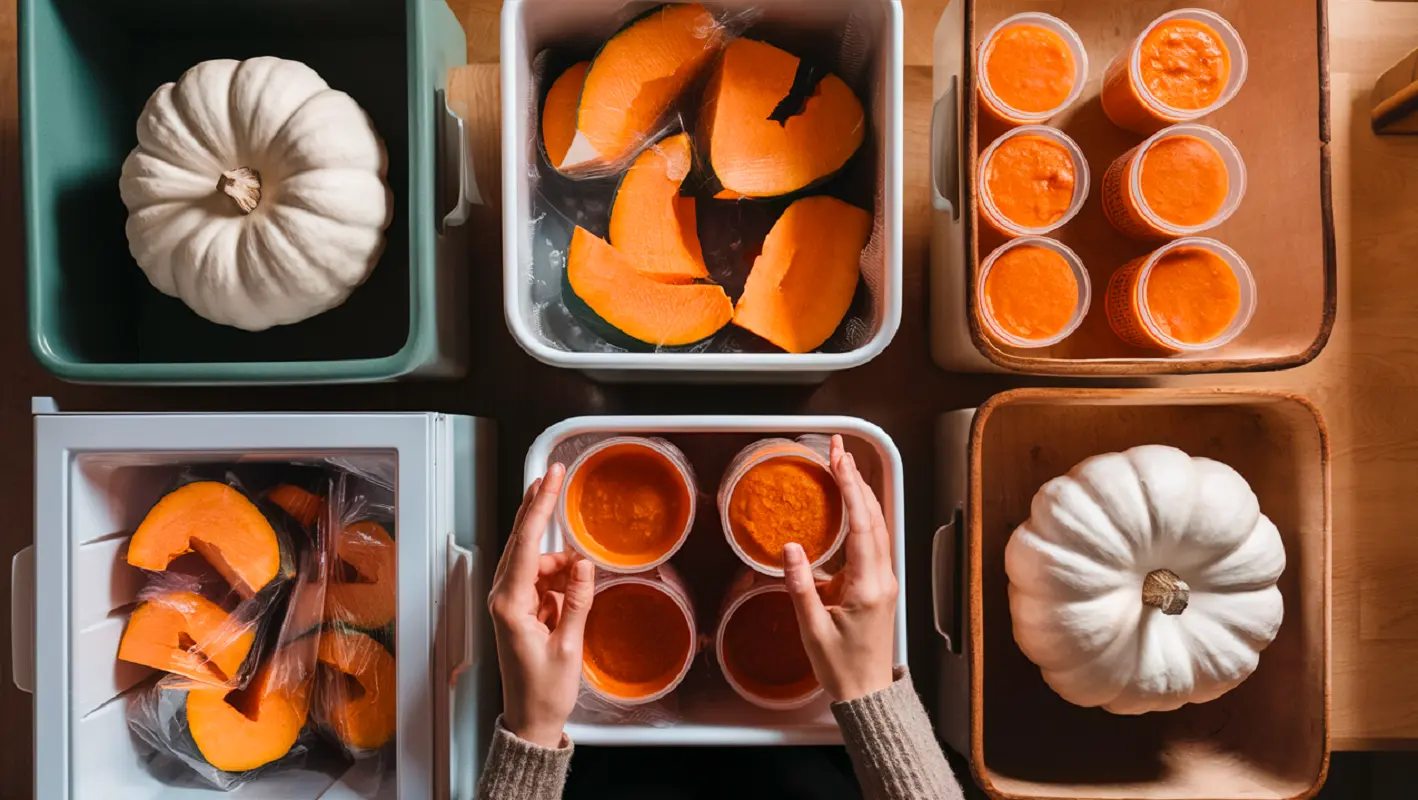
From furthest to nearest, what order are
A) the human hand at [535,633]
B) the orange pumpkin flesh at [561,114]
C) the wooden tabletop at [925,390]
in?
the wooden tabletop at [925,390] < the orange pumpkin flesh at [561,114] < the human hand at [535,633]

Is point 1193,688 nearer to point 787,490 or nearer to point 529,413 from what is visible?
point 787,490

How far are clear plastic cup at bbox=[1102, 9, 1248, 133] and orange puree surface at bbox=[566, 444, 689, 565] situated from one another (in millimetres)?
605

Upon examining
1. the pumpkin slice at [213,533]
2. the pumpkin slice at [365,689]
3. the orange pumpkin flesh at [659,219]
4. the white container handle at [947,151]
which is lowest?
the pumpkin slice at [365,689]

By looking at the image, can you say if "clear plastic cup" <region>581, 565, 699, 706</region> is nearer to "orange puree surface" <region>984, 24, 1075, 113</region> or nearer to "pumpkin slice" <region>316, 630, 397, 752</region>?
"pumpkin slice" <region>316, 630, 397, 752</region>

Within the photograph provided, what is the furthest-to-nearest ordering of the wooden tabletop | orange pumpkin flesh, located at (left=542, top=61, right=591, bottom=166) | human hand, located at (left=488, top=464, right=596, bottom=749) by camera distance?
1. the wooden tabletop
2. orange pumpkin flesh, located at (left=542, top=61, right=591, bottom=166)
3. human hand, located at (left=488, top=464, right=596, bottom=749)

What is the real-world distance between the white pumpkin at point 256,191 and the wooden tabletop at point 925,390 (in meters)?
0.17

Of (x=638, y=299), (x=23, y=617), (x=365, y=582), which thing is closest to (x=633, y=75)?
(x=638, y=299)

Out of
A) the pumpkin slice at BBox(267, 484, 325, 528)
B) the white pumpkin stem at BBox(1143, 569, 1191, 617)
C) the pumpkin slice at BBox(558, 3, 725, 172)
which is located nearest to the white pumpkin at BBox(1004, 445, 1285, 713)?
the white pumpkin stem at BBox(1143, 569, 1191, 617)

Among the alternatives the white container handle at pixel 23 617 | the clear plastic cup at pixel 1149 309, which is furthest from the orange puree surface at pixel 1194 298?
the white container handle at pixel 23 617

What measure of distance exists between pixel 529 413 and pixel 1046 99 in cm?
65

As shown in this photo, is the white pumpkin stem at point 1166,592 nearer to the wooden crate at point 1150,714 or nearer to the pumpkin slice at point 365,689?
the wooden crate at point 1150,714

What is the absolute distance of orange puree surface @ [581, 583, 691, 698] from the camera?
79 cm

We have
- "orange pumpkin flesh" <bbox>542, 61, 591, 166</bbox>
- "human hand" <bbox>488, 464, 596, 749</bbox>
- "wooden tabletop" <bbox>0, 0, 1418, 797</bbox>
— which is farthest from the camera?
"wooden tabletop" <bbox>0, 0, 1418, 797</bbox>

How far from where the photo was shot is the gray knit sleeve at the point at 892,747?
2.37 ft
